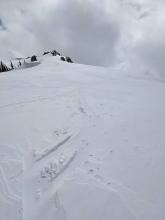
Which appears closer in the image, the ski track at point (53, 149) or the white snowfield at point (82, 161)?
the white snowfield at point (82, 161)

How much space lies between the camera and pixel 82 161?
3.89 m

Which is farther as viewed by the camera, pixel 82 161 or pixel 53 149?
pixel 53 149

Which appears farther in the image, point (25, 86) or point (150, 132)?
point (25, 86)

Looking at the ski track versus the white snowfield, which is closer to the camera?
the white snowfield

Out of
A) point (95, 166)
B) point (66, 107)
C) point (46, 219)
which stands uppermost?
point (66, 107)

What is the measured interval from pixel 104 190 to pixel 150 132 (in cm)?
270

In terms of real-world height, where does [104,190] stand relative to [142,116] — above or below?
below

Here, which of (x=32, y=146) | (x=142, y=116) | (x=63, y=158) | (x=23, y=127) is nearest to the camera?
(x=63, y=158)

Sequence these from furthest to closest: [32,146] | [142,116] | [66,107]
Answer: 1. [66,107]
2. [142,116]
3. [32,146]

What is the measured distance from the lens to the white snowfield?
288 cm

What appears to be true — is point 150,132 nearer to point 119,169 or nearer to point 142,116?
point 142,116

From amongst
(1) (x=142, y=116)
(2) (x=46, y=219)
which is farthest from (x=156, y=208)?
(1) (x=142, y=116)

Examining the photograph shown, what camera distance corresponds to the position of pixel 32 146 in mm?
4469

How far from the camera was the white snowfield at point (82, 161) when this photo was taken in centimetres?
288
